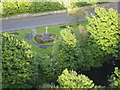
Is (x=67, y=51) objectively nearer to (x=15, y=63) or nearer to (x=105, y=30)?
(x=105, y=30)

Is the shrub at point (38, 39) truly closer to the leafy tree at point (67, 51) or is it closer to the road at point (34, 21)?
the road at point (34, 21)

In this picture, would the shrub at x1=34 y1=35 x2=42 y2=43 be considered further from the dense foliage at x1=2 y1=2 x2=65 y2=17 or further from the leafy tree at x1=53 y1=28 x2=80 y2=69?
the dense foliage at x1=2 y1=2 x2=65 y2=17

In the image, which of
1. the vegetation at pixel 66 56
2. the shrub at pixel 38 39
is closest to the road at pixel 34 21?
the shrub at pixel 38 39

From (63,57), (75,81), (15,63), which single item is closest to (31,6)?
(63,57)

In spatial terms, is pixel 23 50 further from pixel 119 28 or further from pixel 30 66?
pixel 119 28

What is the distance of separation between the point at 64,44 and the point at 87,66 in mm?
5982

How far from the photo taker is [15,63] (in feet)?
84.9

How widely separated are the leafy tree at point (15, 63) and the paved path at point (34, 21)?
69.8ft

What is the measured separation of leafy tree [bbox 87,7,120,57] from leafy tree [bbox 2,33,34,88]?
11.6 meters

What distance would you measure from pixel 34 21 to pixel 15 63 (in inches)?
1031

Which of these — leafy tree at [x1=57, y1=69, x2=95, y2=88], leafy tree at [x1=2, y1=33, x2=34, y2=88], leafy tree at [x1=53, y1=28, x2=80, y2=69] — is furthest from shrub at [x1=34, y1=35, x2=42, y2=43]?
leafy tree at [x1=57, y1=69, x2=95, y2=88]

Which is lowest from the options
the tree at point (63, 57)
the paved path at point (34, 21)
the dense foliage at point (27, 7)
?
the tree at point (63, 57)

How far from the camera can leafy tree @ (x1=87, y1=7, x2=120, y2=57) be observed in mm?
32062

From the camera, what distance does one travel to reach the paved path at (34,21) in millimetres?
Answer: 47987
